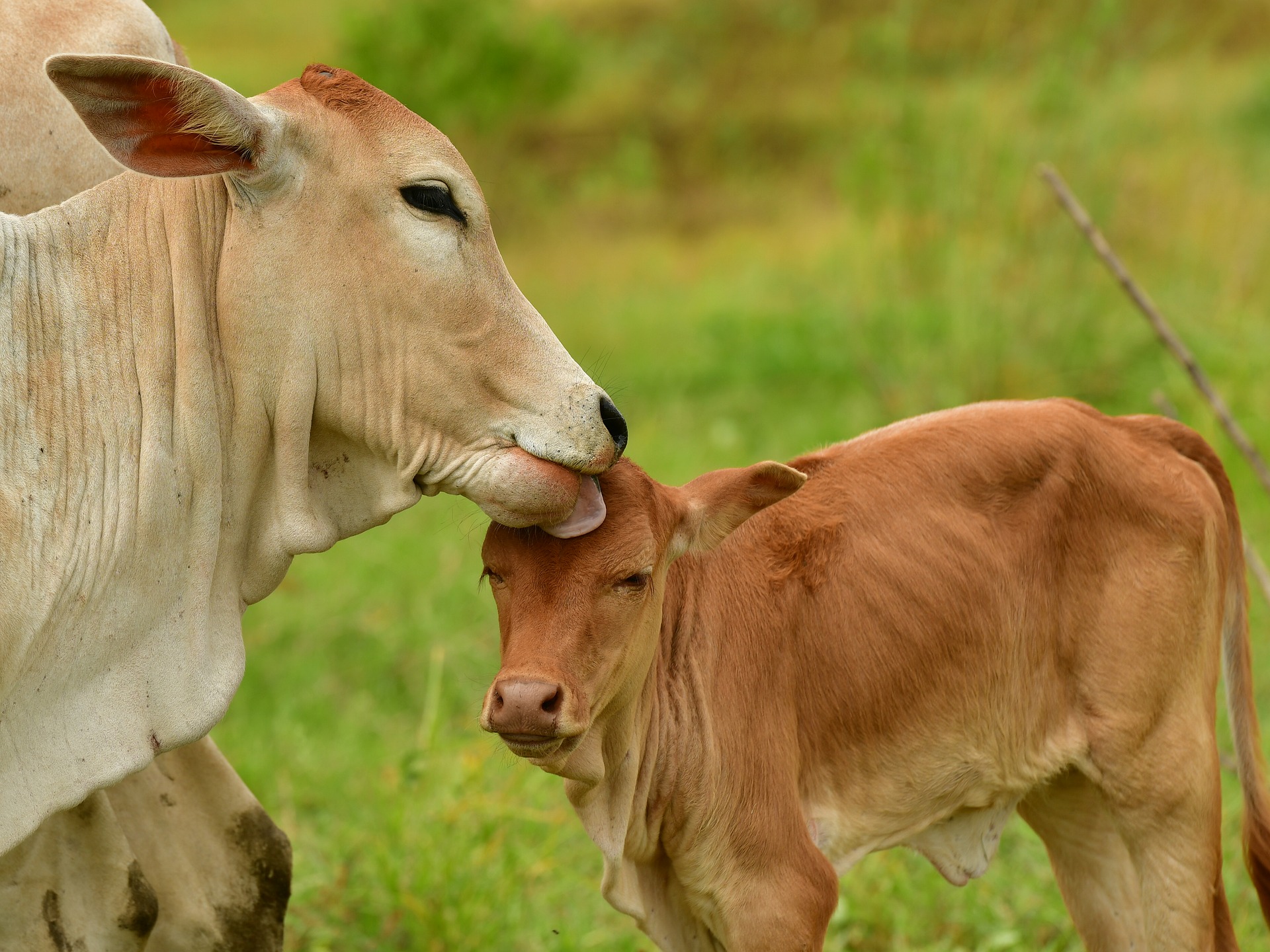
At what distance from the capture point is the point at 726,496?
2.94m

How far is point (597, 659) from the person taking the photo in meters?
2.70

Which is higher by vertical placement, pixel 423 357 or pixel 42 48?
pixel 42 48

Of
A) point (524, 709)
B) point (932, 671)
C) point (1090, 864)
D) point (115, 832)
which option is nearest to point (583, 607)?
point (524, 709)

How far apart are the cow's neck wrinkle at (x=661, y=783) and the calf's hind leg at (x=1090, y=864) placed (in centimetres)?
95

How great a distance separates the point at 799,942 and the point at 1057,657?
0.90 meters

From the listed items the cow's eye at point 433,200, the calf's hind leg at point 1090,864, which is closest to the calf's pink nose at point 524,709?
the cow's eye at point 433,200

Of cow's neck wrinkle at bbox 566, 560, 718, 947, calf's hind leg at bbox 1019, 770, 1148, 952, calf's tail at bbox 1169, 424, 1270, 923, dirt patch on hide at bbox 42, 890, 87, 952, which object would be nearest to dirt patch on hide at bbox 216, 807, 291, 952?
dirt patch on hide at bbox 42, 890, 87, 952

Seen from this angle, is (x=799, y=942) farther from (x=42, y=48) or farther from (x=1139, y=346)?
(x=1139, y=346)

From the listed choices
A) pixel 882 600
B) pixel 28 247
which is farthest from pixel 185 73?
pixel 882 600

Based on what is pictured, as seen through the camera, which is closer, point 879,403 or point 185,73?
point 185,73

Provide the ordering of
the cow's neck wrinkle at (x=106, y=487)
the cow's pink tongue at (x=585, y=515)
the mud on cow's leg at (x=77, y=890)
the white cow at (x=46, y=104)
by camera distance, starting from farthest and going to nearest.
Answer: the white cow at (x=46, y=104) < the mud on cow's leg at (x=77, y=890) < the cow's pink tongue at (x=585, y=515) < the cow's neck wrinkle at (x=106, y=487)

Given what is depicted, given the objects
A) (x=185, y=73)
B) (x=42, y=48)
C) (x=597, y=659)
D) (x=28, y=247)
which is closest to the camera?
(x=185, y=73)

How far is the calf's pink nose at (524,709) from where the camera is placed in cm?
249

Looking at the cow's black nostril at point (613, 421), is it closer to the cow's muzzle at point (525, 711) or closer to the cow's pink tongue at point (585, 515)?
the cow's pink tongue at point (585, 515)
